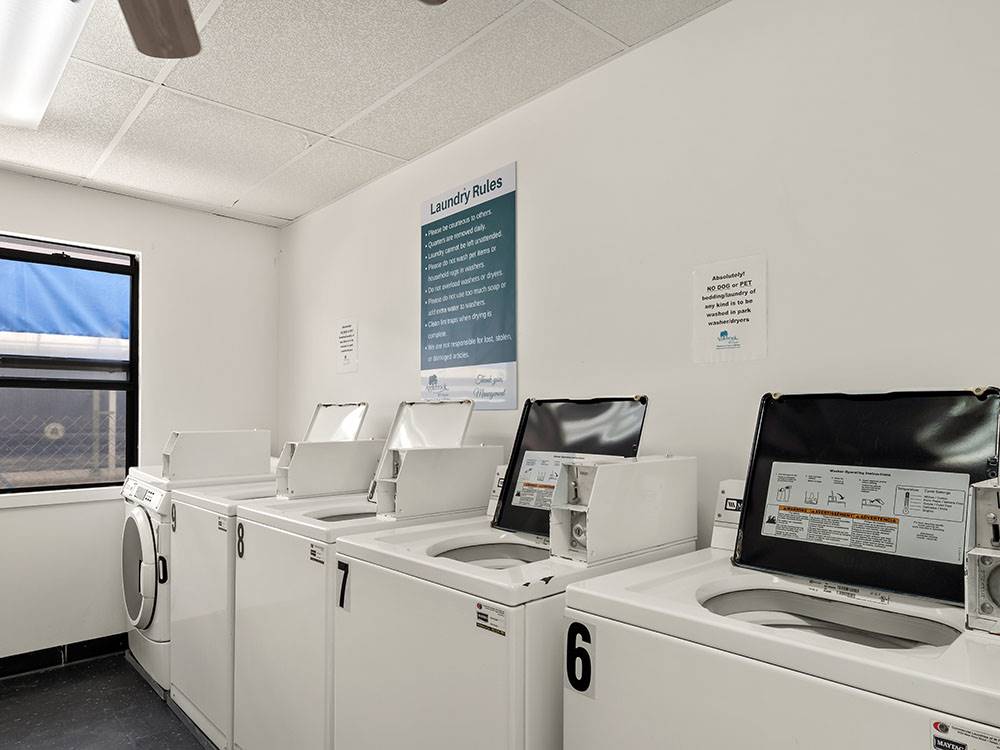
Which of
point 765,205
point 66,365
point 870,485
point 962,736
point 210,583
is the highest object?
point 765,205

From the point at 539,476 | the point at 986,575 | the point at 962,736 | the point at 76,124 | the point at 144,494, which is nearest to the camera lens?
the point at 962,736

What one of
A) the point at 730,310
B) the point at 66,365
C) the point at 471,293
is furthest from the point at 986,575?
the point at 66,365

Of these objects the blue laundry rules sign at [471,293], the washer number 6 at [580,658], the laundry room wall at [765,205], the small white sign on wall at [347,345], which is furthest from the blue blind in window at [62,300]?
the washer number 6 at [580,658]

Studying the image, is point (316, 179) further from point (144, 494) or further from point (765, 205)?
point (765, 205)

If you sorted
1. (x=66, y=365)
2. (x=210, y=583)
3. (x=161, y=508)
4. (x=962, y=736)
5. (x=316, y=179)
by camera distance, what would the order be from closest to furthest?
(x=962, y=736) → (x=210, y=583) → (x=161, y=508) → (x=316, y=179) → (x=66, y=365)

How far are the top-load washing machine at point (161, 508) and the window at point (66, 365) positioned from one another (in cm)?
37

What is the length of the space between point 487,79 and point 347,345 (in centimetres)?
181

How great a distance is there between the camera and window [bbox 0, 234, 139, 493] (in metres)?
3.64

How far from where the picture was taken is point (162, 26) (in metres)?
1.44

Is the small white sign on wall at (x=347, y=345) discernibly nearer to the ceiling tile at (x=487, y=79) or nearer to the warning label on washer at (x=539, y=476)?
the ceiling tile at (x=487, y=79)

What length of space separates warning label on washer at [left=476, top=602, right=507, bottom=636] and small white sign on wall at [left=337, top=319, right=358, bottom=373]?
7.94ft

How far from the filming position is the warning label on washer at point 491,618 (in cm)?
145

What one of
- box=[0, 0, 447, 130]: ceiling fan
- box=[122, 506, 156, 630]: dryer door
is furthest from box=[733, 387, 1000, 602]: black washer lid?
box=[122, 506, 156, 630]: dryer door

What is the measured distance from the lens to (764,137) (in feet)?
6.50
